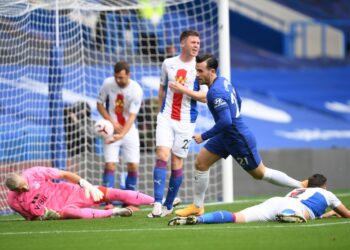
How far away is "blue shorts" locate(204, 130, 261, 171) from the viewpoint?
11.2m

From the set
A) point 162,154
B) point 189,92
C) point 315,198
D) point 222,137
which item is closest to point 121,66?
point 189,92

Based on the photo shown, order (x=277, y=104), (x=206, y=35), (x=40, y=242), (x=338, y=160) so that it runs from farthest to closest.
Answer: (x=277, y=104)
(x=206, y=35)
(x=338, y=160)
(x=40, y=242)

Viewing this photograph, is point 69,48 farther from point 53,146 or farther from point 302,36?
point 302,36

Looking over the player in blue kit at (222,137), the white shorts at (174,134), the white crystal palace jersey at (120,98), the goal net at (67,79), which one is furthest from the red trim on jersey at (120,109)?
the player in blue kit at (222,137)

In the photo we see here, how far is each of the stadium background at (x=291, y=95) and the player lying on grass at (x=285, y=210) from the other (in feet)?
18.5

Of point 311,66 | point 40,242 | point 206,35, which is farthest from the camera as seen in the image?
point 311,66

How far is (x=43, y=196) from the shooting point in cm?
1182

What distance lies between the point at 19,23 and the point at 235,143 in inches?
189

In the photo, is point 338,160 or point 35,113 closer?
point 35,113

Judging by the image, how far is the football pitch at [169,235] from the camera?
8.84 metres

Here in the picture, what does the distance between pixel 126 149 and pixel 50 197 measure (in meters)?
2.19

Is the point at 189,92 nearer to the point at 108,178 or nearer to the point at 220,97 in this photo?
the point at 220,97

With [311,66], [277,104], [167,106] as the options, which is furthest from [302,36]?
[167,106]

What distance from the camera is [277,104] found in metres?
20.3
